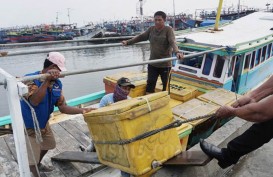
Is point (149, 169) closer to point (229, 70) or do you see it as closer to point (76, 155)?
point (76, 155)

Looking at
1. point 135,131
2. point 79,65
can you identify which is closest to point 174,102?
point 135,131

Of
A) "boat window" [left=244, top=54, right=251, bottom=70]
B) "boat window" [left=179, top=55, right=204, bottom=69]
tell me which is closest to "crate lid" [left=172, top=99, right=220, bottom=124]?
"boat window" [left=179, top=55, right=204, bottom=69]

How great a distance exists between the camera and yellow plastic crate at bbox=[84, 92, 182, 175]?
2299 mm

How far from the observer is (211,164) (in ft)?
10.7

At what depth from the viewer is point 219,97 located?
5480mm

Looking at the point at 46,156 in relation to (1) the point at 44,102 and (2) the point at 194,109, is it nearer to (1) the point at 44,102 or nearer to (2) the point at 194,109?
(1) the point at 44,102

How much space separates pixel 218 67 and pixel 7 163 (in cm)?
470

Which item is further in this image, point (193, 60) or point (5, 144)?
point (193, 60)

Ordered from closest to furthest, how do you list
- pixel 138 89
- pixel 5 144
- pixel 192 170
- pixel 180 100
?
pixel 192 170, pixel 5 144, pixel 180 100, pixel 138 89

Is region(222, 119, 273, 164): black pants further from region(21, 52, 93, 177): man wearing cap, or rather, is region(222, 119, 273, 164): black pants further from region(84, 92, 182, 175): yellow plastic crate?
region(21, 52, 93, 177): man wearing cap

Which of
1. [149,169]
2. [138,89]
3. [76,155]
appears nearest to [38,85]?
[76,155]

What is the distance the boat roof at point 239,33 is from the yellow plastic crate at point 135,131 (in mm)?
3950

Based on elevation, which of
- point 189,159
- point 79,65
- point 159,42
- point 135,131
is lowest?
point 79,65

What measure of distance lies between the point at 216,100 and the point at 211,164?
7.52 ft
